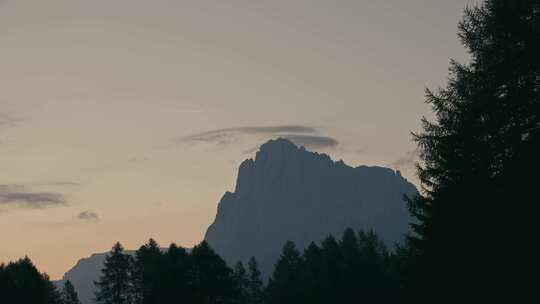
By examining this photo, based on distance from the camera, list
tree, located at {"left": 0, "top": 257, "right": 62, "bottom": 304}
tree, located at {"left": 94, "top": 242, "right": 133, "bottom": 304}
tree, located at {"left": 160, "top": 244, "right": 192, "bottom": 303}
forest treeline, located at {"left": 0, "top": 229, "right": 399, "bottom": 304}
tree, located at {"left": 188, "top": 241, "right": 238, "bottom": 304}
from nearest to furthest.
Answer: tree, located at {"left": 0, "top": 257, "right": 62, "bottom": 304}, tree, located at {"left": 188, "top": 241, "right": 238, "bottom": 304}, forest treeline, located at {"left": 0, "top": 229, "right": 399, "bottom": 304}, tree, located at {"left": 160, "top": 244, "right": 192, "bottom": 303}, tree, located at {"left": 94, "top": 242, "right": 133, "bottom": 304}

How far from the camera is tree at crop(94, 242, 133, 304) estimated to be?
80812mm

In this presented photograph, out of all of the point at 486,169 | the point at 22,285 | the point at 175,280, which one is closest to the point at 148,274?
the point at 175,280

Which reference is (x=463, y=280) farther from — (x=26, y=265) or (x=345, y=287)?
(x=26, y=265)

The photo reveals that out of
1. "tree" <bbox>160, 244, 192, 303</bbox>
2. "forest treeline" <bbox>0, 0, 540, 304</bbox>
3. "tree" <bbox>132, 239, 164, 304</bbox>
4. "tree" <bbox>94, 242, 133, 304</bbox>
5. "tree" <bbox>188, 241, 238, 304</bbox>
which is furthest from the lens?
"tree" <bbox>94, 242, 133, 304</bbox>

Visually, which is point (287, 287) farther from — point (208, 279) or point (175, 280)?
point (175, 280)

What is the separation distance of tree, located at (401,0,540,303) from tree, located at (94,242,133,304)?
59582mm

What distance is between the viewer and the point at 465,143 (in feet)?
81.9

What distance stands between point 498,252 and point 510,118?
14.3 feet

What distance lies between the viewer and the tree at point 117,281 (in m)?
80.8

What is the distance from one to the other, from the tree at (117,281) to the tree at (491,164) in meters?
59.6

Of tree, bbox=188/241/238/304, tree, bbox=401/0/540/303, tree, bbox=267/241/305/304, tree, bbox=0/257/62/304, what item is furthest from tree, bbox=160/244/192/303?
tree, bbox=401/0/540/303

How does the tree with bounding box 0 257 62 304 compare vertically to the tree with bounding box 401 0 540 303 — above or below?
above

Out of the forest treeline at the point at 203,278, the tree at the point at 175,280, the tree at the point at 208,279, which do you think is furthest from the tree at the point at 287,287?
the tree at the point at 175,280

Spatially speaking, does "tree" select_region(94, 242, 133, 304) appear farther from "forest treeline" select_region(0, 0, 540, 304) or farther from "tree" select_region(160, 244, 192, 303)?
"forest treeline" select_region(0, 0, 540, 304)
